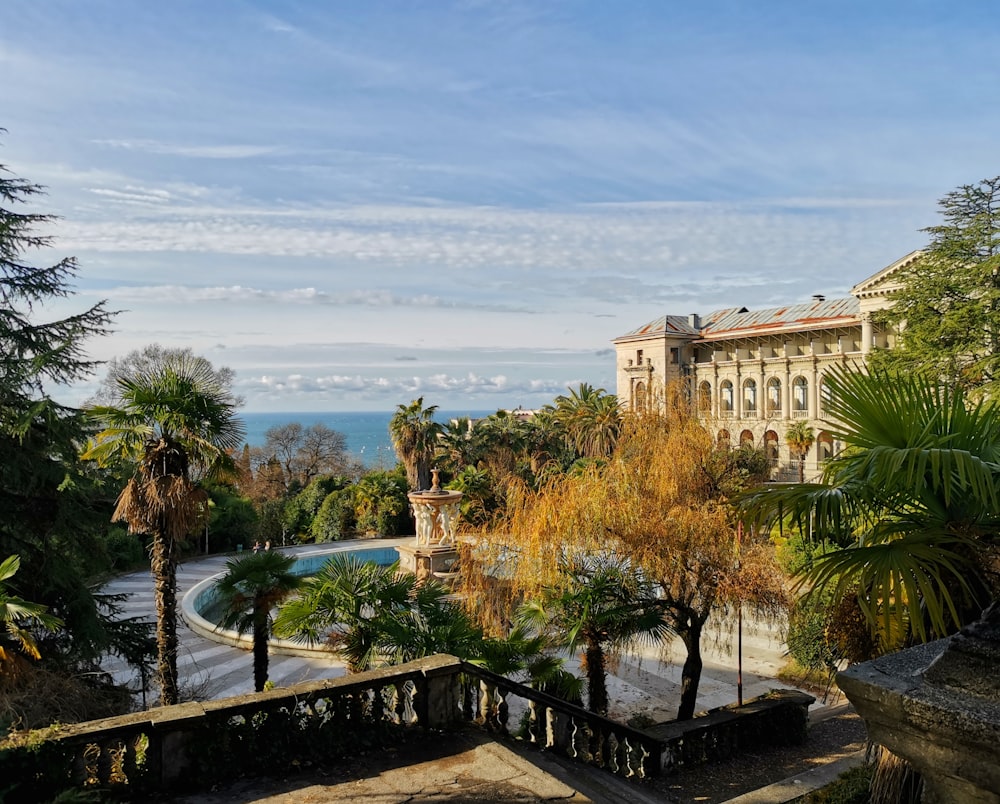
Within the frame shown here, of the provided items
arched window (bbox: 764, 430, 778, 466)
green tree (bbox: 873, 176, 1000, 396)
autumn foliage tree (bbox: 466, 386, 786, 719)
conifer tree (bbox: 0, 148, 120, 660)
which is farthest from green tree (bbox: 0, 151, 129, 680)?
arched window (bbox: 764, 430, 778, 466)

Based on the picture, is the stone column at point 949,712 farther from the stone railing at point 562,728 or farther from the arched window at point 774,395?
the arched window at point 774,395

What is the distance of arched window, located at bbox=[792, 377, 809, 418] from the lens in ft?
178

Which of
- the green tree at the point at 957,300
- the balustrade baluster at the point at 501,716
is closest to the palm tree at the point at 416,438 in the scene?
the green tree at the point at 957,300

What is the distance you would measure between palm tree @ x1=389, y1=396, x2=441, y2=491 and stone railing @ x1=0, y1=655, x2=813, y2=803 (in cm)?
2879

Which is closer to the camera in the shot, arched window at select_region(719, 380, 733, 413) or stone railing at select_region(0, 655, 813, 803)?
stone railing at select_region(0, 655, 813, 803)

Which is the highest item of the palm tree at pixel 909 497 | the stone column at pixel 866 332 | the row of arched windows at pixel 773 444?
the stone column at pixel 866 332

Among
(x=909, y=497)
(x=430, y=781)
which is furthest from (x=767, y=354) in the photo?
(x=909, y=497)

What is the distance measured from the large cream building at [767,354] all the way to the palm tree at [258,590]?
1465 inches

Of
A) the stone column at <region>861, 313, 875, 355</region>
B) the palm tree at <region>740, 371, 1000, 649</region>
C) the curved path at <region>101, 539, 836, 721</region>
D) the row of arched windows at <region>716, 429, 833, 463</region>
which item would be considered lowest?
the curved path at <region>101, 539, 836, 721</region>

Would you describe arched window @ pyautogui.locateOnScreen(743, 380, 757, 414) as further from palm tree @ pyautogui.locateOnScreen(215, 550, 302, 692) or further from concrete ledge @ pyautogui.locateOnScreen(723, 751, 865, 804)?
concrete ledge @ pyautogui.locateOnScreen(723, 751, 865, 804)

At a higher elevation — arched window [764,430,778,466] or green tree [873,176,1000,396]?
green tree [873,176,1000,396]

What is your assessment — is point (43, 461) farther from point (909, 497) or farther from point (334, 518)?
point (334, 518)

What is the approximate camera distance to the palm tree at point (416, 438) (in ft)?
124

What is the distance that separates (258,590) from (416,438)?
25.7m
